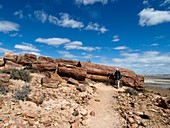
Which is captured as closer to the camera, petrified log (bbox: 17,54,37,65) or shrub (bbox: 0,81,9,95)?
shrub (bbox: 0,81,9,95)

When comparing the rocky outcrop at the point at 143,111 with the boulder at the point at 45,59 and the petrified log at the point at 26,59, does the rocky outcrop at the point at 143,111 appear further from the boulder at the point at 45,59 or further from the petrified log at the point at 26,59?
the petrified log at the point at 26,59

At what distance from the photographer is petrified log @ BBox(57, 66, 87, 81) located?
21062 millimetres

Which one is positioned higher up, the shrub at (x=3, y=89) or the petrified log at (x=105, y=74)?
the petrified log at (x=105, y=74)

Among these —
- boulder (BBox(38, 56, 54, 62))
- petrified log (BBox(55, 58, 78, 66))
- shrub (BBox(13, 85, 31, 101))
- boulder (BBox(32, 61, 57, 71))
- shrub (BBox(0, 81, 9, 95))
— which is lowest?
shrub (BBox(13, 85, 31, 101))

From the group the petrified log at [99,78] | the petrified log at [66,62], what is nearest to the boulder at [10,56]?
the petrified log at [66,62]

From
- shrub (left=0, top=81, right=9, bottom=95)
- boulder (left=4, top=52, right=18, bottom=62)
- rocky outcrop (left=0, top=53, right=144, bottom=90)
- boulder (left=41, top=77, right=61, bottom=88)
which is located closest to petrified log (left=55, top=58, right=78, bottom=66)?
rocky outcrop (left=0, top=53, right=144, bottom=90)

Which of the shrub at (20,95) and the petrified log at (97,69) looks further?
the petrified log at (97,69)

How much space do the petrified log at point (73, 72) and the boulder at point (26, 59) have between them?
16.3 feet

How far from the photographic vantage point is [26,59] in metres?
24.2

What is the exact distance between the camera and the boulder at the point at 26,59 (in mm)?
23875

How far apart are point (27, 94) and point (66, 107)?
2.85 metres

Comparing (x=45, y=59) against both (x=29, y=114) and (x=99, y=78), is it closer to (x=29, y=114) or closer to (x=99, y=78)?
(x=99, y=78)

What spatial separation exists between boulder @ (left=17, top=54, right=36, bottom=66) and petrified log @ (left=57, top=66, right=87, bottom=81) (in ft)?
16.3

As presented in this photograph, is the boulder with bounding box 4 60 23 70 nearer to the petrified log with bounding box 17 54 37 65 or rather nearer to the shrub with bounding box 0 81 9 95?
the petrified log with bounding box 17 54 37 65
